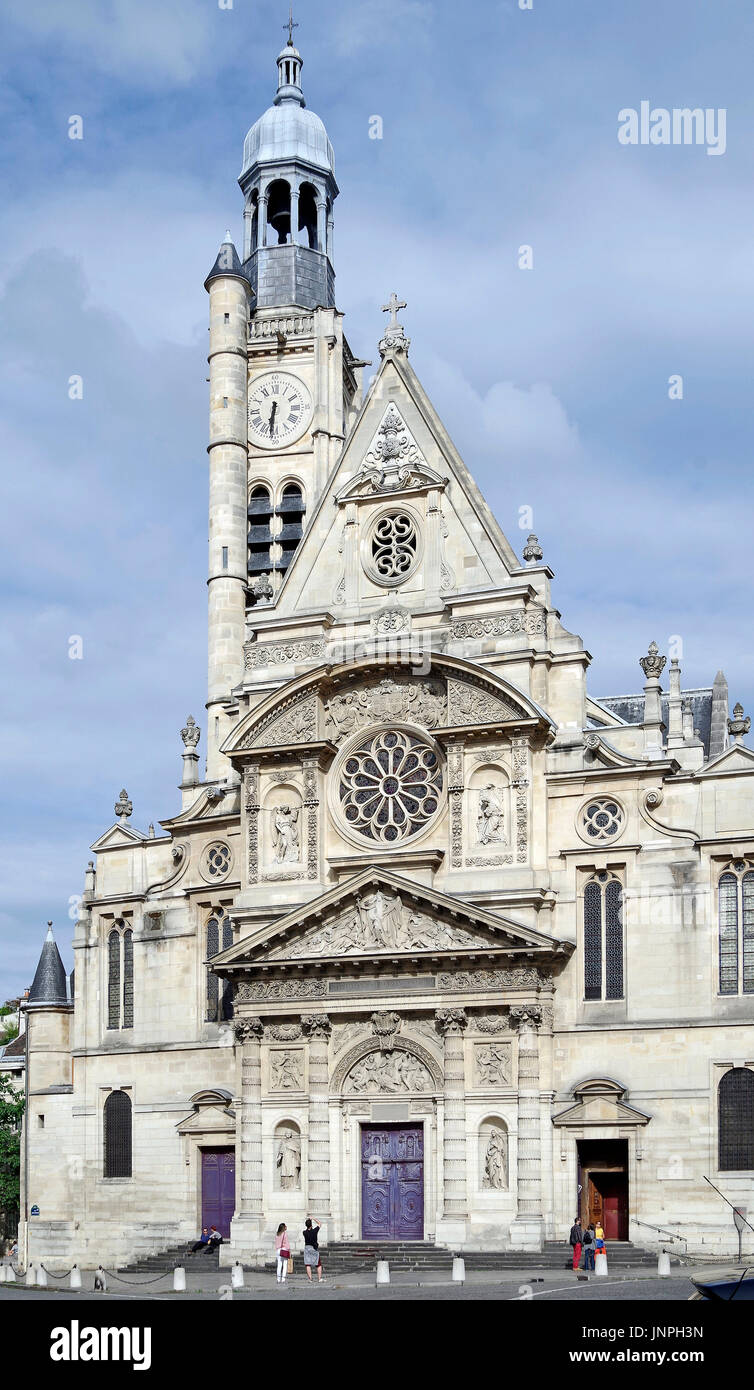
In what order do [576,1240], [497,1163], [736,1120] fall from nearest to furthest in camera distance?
[576,1240], [736,1120], [497,1163]

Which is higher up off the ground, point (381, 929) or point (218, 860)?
point (218, 860)

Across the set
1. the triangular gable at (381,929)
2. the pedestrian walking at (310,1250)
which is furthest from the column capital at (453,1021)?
the pedestrian walking at (310,1250)

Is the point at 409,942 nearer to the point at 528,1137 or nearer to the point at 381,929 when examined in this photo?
the point at 381,929

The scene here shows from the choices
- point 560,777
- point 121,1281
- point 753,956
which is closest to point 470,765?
point 560,777

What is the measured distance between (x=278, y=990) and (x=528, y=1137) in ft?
22.5

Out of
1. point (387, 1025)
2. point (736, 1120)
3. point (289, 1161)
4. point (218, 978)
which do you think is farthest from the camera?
point (218, 978)

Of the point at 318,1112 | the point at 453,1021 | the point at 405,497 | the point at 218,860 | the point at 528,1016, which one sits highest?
the point at 405,497

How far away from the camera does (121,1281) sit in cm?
3591

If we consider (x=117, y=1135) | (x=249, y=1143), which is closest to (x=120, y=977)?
(x=117, y=1135)

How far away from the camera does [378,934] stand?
39.2 m

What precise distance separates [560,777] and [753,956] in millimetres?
5862

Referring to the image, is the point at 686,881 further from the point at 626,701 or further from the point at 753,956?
the point at 626,701

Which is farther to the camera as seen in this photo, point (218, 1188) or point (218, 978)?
point (218, 978)
